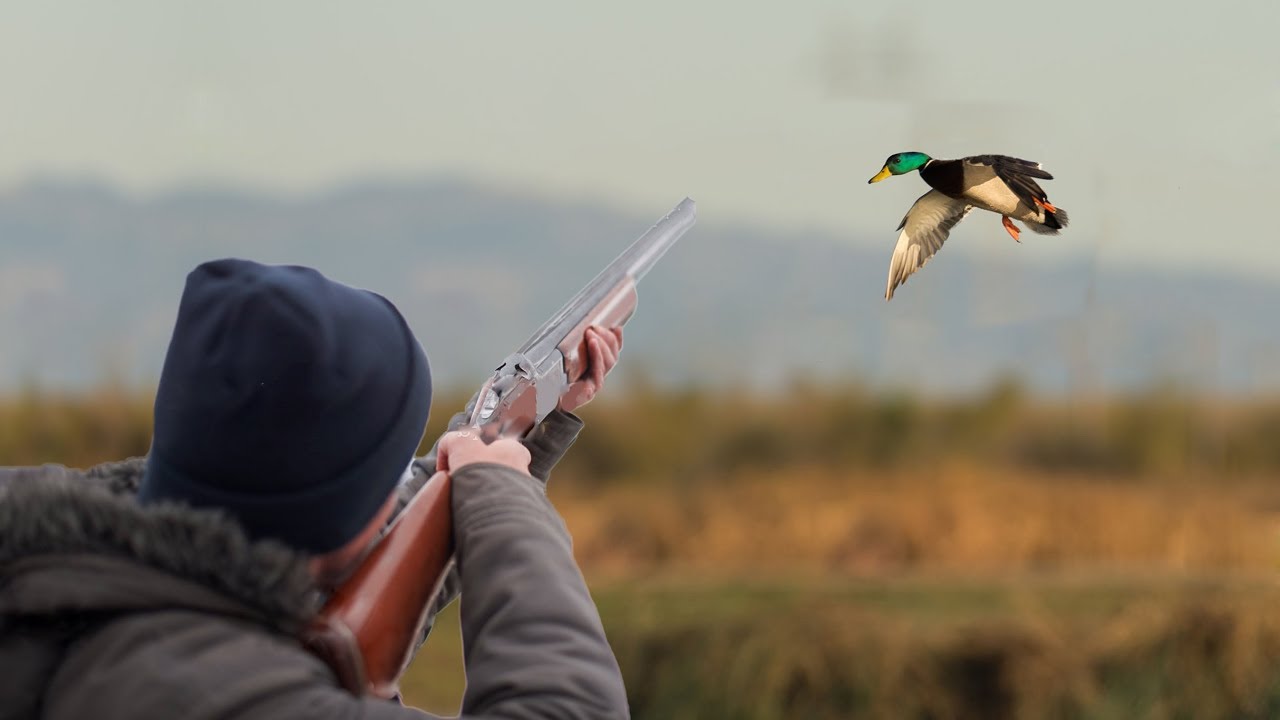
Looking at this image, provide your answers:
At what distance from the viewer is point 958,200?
1645 millimetres

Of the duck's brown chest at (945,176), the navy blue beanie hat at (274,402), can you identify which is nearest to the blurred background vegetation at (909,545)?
the duck's brown chest at (945,176)

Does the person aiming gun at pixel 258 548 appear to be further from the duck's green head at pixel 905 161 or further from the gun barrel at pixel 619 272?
the duck's green head at pixel 905 161

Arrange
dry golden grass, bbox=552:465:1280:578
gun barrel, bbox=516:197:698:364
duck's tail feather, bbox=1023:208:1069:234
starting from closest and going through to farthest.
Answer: duck's tail feather, bbox=1023:208:1069:234 → gun barrel, bbox=516:197:698:364 → dry golden grass, bbox=552:465:1280:578

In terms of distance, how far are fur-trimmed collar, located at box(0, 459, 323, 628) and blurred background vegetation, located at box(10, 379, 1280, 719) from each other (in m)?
3.28

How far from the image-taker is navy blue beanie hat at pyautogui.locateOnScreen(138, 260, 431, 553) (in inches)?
44.1

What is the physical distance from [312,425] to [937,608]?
3.87m

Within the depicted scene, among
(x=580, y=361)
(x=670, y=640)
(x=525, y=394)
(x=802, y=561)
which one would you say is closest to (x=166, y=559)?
(x=525, y=394)

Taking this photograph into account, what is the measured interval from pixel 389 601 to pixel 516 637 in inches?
6.0

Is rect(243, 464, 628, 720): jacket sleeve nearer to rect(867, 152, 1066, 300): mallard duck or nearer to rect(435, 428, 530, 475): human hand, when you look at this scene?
rect(435, 428, 530, 475): human hand

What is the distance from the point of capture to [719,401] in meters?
6.00

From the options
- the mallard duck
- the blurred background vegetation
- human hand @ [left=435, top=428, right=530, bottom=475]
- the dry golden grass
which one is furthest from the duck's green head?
the dry golden grass

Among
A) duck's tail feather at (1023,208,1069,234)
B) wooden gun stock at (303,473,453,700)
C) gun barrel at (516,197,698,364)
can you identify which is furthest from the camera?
gun barrel at (516,197,698,364)

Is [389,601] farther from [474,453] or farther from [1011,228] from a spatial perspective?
[1011,228]

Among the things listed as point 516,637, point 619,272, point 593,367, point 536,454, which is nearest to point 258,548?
point 516,637
